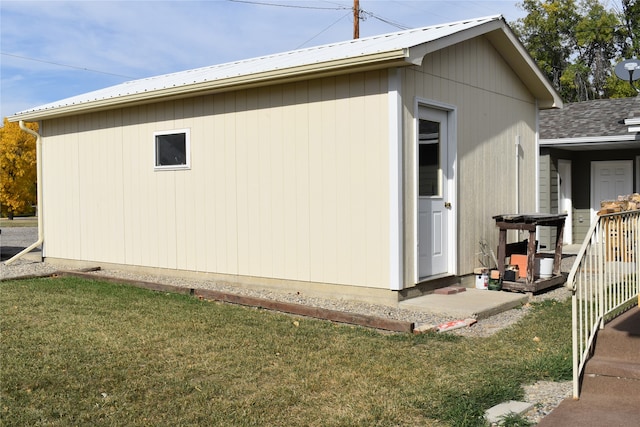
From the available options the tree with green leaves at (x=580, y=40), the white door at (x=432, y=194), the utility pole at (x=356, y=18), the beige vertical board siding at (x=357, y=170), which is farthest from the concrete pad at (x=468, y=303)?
the tree with green leaves at (x=580, y=40)

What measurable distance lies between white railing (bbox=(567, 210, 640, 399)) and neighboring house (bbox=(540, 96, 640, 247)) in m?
7.85

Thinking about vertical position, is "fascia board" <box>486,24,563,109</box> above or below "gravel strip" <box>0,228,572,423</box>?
above

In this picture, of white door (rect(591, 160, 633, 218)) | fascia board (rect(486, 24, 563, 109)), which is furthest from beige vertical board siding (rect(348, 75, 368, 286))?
white door (rect(591, 160, 633, 218))

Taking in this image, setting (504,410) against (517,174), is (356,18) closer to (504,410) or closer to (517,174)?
(517,174)

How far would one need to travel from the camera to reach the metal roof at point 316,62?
287 inches

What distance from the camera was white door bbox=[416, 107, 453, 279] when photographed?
27.0ft

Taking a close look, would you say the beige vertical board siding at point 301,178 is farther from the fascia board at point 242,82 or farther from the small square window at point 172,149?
the small square window at point 172,149

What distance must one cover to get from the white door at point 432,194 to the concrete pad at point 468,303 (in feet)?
1.57

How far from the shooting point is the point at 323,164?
826cm

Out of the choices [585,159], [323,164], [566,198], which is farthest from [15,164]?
[323,164]

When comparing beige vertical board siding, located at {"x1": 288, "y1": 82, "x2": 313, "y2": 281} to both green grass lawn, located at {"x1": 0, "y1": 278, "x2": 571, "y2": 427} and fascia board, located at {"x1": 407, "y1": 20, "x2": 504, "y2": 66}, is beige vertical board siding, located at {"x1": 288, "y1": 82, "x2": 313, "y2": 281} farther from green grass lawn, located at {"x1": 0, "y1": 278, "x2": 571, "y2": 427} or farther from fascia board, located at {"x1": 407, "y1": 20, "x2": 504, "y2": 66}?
fascia board, located at {"x1": 407, "y1": 20, "x2": 504, "y2": 66}

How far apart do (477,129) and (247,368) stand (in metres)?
5.62

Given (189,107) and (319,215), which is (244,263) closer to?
(319,215)

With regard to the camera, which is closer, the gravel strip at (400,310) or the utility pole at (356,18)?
the gravel strip at (400,310)
